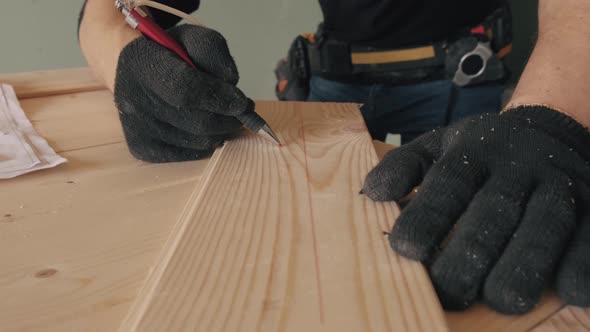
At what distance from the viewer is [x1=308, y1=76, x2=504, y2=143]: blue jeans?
4.68 ft

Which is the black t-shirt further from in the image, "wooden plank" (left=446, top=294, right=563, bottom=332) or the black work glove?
"wooden plank" (left=446, top=294, right=563, bottom=332)

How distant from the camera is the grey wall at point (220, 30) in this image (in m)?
2.02

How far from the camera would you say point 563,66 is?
77 centimetres

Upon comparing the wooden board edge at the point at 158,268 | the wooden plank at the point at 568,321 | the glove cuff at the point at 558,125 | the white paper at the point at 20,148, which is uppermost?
the glove cuff at the point at 558,125

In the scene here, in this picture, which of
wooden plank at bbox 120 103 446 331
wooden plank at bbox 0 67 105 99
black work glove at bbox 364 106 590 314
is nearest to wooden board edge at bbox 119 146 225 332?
wooden plank at bbox 120 103 446 331

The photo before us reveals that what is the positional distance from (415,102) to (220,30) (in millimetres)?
1119

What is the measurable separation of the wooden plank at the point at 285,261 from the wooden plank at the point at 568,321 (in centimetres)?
12

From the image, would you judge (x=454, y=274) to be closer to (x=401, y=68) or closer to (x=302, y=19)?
(x=401, y=68)

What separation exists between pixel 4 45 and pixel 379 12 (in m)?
1.64

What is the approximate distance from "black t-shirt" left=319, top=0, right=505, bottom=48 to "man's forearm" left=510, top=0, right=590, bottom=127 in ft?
1.62

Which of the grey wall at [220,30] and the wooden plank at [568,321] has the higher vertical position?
the wooden plank at [568,321]

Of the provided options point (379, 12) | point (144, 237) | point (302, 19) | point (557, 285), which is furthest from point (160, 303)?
point (302, 19)

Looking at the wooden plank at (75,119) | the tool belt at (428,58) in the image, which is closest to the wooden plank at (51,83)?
the wooden plank at (75,119)

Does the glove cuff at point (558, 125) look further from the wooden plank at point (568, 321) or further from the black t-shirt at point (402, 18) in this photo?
the black t-shirt at point (402, 18)
